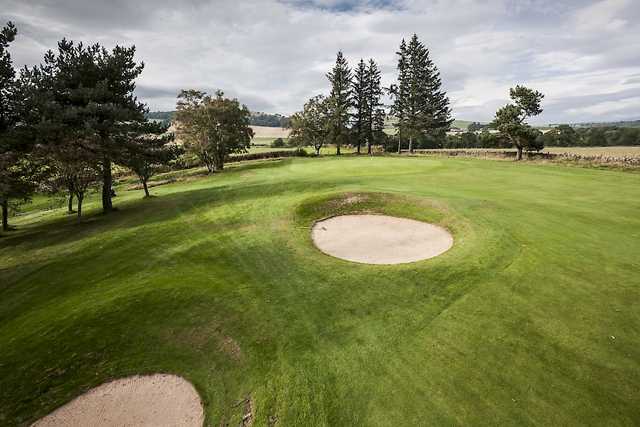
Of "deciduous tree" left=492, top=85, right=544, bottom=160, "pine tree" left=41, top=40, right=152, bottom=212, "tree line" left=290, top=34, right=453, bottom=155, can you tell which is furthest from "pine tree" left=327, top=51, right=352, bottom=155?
"pine tree" left=41, top=40, right=152, bottom=212

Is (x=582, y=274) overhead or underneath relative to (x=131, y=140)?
underneath

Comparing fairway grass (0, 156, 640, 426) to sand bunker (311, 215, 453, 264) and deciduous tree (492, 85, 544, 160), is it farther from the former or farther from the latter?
deciduous tree (492, 85, 544, 160)

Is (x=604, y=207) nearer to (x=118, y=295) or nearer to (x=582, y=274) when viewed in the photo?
(x=582, y=274)

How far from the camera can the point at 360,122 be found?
242 feet

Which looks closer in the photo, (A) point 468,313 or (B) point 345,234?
(A) point 468,313

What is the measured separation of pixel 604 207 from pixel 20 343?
24.7 m

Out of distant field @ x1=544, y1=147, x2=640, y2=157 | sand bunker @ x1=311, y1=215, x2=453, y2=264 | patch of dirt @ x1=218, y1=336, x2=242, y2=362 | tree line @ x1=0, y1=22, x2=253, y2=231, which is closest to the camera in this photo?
patch of dirt @ x1=218, y1=336, x2=242, y2=362

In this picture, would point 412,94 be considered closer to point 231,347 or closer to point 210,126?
point 210,126

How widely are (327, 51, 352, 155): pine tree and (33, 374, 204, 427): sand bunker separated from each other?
63943mm

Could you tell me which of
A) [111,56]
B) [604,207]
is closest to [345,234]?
[604,207]

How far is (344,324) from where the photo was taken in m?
8.16

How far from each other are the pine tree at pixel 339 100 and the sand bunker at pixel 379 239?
5276cm

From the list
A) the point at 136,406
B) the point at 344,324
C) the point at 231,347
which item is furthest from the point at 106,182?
the point at 344,324

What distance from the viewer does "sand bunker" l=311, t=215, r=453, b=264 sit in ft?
42.3
